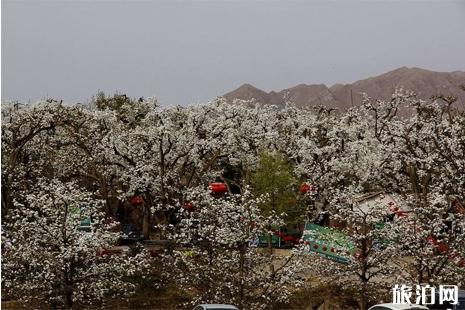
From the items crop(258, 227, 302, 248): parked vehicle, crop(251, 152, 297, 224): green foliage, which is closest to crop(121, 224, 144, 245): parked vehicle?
crop(251, 152, 297, 224): green foliage

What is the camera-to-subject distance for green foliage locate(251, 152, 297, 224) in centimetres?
2980

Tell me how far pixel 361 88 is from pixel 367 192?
9490cm

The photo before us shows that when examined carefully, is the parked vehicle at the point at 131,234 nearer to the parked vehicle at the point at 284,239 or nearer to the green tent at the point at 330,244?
the parked vehicle at the point at 284,239

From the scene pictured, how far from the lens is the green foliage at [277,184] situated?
2980 cm

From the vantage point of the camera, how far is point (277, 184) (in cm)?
3003

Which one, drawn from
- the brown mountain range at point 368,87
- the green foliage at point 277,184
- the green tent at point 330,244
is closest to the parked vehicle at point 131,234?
the green foliage at point 277,184

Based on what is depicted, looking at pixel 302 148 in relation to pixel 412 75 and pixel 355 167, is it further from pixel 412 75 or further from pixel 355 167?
pixel 412 75

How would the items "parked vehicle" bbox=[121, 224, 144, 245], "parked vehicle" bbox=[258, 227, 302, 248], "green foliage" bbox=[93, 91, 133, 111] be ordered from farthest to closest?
"green foliage" bbox=[93, 91, 133, 111], "parked vehicle" bbox=[258, 227, 302, 248], "parked vehicle" bbox=[121, 224, 144, 245]

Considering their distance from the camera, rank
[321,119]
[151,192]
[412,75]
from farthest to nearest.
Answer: [412,75] → [321,119] → [151,192]

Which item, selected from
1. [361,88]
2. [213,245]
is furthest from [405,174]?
[361,88]

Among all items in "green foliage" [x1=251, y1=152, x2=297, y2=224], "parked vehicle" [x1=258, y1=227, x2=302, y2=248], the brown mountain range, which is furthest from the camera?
the brown mountain range

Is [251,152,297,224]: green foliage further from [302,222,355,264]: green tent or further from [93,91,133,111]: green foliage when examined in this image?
[93,91,133,111]: green foliage

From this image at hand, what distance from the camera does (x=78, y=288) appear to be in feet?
60.5

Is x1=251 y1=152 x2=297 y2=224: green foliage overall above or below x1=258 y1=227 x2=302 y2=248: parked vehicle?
above
